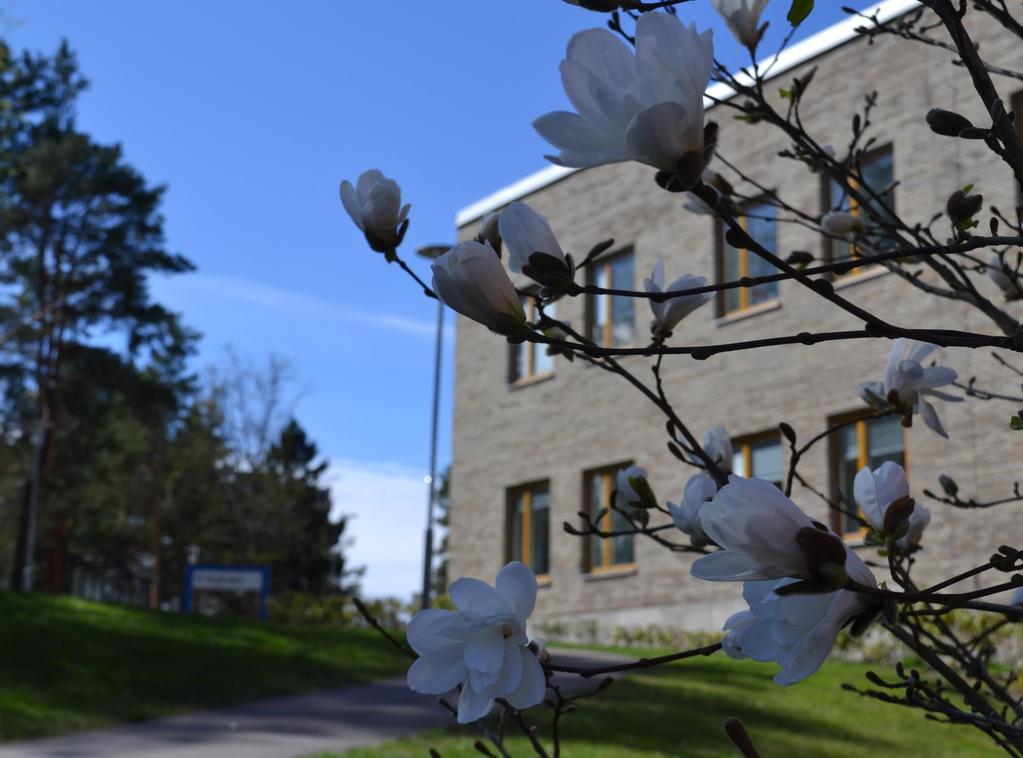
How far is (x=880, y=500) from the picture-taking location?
1.39m

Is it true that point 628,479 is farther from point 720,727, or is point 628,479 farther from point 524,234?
point 720,727

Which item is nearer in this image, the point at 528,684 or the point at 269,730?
the point at 528,684

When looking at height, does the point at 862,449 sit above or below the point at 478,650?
above

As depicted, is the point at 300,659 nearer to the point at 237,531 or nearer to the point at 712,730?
the point at 712,730

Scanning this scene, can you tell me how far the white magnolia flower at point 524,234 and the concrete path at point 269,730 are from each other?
712 centimetres

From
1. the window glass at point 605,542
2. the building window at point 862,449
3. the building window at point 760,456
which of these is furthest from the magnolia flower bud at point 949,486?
the window glass at point 605,542

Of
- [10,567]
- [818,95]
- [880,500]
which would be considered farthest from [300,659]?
[10,567]

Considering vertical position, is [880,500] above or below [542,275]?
below

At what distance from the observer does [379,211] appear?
1.56 meters

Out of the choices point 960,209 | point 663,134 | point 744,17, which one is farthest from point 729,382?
point 663,134

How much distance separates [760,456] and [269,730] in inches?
303

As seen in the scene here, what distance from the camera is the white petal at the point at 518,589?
1.26 metres

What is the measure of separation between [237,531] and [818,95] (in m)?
23.6

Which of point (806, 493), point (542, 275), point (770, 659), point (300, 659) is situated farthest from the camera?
point (806, 493)
